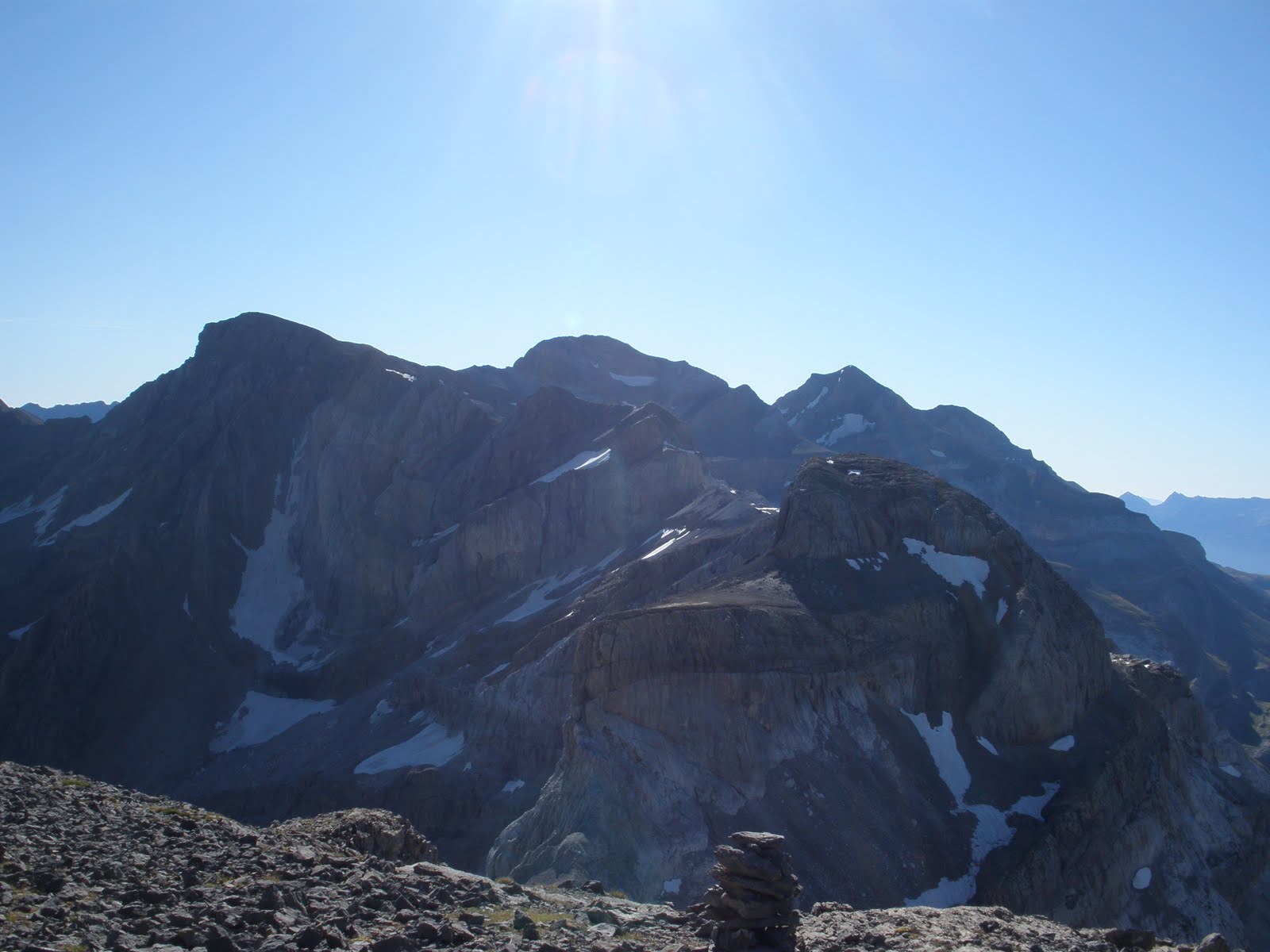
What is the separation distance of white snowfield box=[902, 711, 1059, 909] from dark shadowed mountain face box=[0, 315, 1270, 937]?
0.18 metres

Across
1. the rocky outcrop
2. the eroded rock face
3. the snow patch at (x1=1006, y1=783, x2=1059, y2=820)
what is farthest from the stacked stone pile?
the rocky outcrop

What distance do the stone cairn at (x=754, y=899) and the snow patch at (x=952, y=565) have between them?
4407cm

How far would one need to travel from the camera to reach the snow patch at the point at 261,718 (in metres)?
96.9

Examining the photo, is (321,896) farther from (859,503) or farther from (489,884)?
(859,503)

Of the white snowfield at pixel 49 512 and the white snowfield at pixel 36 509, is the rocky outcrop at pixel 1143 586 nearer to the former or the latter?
the white snowfield at pixel 49 512

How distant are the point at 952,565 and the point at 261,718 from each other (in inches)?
2666

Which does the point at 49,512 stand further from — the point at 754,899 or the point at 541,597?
the point at 754,899

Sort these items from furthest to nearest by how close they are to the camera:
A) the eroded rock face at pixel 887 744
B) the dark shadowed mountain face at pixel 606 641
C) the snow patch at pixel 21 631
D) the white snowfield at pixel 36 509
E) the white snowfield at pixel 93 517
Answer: the white snowfield at pixel 36 509 → the white snowfield at pixel 93 517 → the snow patch at pixel 21 631 → the dark shadowed mountain face at pixel 606 641 → the eroded rock face at pixel 887 744

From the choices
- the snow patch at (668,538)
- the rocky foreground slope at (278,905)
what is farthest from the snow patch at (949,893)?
the snow patch at (668,538)

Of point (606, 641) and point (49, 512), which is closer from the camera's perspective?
point (606, 641)

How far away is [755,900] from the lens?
59.9 feet

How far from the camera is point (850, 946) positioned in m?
18.3

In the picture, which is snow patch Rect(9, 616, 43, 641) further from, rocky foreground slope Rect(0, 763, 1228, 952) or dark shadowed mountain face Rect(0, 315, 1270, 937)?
rocky foreground slope Rect(0, 763, 1228, 952)

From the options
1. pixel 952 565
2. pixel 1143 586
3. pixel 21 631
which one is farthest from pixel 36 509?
pixel 1143 586
